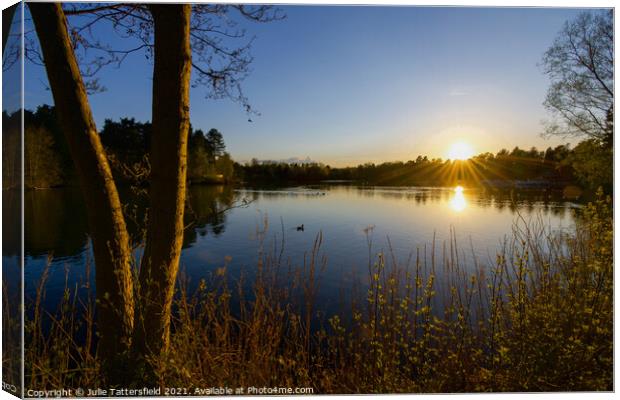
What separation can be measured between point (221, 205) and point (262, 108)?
0.83 metres

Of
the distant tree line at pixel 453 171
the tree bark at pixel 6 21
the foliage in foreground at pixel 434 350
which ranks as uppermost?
the tree bark at pixel 6 21

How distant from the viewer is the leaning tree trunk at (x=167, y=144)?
1.85m

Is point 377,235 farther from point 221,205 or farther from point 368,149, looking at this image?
point 221,205

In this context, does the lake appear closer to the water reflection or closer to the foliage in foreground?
the water reflection

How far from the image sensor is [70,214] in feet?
11.6

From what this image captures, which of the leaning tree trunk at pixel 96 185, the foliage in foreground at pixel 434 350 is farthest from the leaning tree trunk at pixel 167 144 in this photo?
the foliage in foreground at pixel 434 350

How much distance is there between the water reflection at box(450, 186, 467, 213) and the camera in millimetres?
3467

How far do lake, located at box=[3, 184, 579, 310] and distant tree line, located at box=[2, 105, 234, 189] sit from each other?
12cm

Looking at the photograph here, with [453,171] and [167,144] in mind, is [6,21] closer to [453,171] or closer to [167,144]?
[167,144]

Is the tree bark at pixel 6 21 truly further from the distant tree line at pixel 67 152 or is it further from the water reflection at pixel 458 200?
the water reflection at pixel 458 200

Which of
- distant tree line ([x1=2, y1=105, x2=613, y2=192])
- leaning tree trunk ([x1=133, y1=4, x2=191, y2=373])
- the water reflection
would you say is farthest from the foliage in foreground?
the water reflection

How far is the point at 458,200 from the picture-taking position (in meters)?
3.57

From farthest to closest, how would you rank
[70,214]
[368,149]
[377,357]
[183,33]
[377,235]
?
[377,235] → [70,214] → [368,149] → [377,357] → [183,33]

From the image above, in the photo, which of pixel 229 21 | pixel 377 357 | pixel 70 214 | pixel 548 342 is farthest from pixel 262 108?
pixel 548 342
